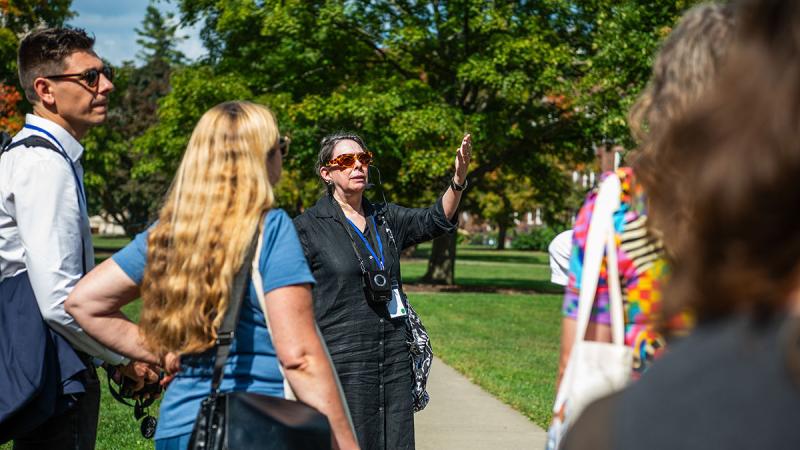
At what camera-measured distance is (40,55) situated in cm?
329

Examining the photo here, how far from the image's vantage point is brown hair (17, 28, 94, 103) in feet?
10.8

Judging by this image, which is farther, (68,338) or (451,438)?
(451,438)

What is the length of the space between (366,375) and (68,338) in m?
1.86

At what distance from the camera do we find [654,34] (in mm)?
19672

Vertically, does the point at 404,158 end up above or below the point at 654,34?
below

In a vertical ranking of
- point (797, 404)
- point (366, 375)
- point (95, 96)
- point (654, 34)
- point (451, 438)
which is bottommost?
point (451, 438)

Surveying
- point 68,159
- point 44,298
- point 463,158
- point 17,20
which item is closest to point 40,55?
point 68,159

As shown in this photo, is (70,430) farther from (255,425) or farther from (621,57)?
(621,57)

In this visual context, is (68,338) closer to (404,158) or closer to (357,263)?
(357,263)

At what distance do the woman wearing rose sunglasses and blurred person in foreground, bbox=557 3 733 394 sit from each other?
7.64 ft

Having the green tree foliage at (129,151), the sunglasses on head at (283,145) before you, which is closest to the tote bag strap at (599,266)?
the sunglasses on head at (283,145)

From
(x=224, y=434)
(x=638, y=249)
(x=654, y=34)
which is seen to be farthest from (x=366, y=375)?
(x=654, y=34)

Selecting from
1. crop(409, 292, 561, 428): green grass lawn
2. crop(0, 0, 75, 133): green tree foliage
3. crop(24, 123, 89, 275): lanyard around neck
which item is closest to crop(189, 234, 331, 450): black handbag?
crop(24, 123, 89, 275): lanyard around neck

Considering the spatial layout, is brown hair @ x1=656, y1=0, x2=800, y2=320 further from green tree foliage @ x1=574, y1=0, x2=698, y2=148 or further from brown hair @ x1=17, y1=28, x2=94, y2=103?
green tree foliage @ x1=574, y1=0, x2=698, y2=148
